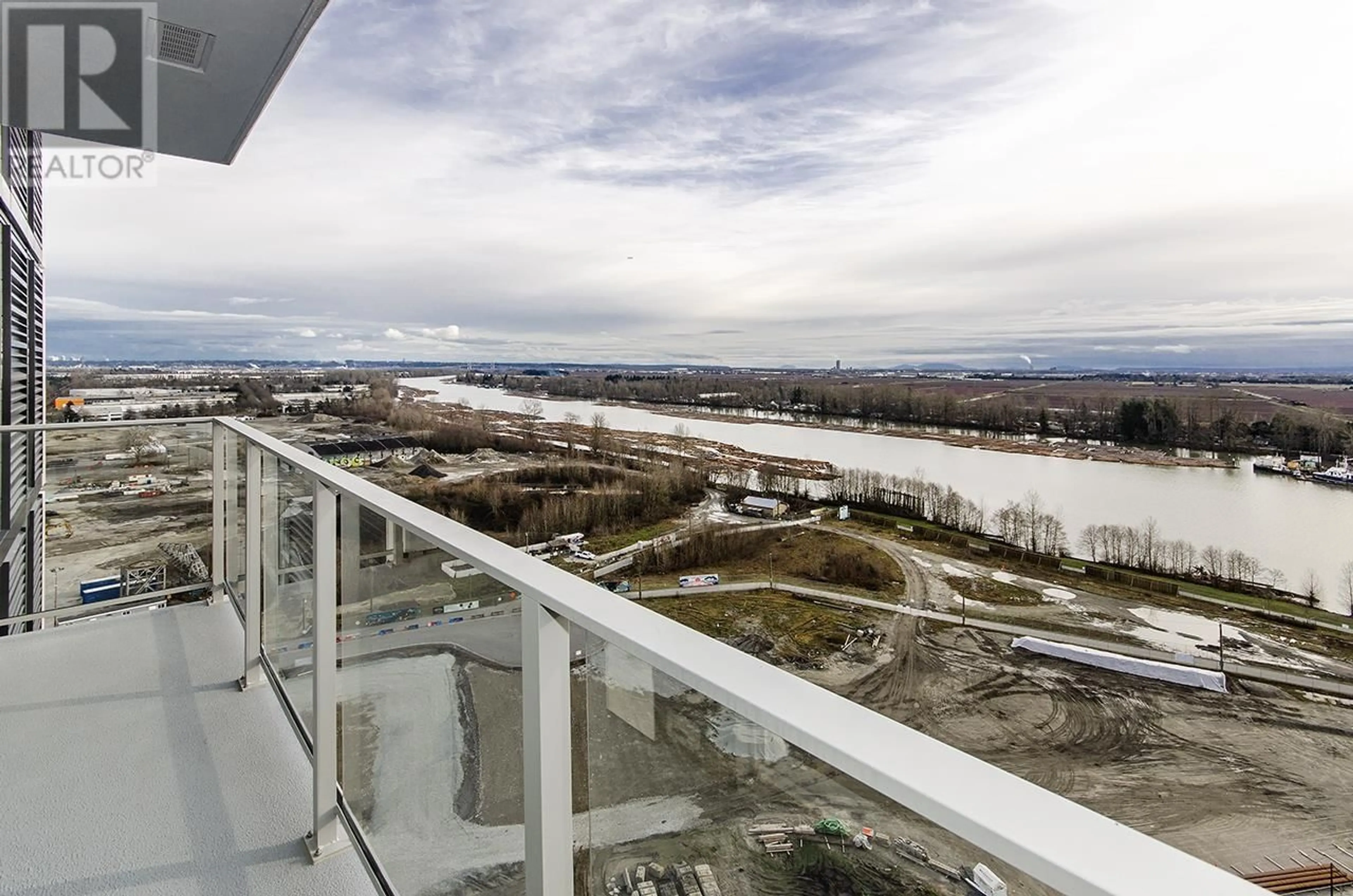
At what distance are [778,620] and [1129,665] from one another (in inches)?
254

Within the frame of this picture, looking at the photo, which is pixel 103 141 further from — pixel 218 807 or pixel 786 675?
pixel 786 675

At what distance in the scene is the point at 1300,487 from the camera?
38.9ft

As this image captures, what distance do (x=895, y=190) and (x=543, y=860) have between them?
19061mm

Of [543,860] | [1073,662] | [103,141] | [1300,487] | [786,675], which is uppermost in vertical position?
[103,141]

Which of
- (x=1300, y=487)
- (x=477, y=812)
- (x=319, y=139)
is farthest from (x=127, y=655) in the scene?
(x=1300, y=487)

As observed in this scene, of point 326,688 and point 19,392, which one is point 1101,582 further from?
point 19,392

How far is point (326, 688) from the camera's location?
1.23 meters

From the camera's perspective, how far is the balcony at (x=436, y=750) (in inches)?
13.6

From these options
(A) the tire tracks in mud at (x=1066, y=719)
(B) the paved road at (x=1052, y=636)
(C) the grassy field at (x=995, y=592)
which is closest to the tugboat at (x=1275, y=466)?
(B) the paved road at (x=1052, y=636)

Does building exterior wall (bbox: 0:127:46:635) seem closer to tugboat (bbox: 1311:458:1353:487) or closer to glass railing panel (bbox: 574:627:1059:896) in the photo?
glass railing panel (bbox: 574:627:1059:896)

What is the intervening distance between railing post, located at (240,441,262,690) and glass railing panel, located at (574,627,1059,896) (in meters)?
1.59

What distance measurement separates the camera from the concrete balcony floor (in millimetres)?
1144

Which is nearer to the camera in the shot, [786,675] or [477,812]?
[786,675]

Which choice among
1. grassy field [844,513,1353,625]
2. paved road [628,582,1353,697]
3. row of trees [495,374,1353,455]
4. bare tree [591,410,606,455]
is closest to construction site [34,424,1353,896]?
paved road [628,582,1353,697]
